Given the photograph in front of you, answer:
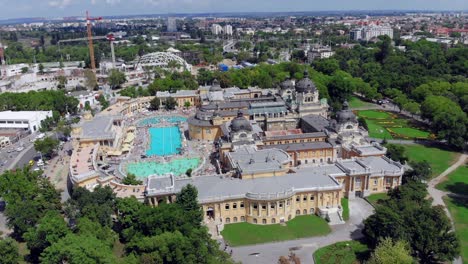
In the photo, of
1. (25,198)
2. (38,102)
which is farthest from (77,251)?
(38,102)

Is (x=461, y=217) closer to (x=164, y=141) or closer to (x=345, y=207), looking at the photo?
(x=345, y=207)

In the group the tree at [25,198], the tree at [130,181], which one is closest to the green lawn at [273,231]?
the tree at [130,181]

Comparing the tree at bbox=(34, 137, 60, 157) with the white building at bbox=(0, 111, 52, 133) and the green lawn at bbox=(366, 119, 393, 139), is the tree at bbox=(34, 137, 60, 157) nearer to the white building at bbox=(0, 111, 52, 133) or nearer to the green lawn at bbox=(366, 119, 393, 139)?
the white building at bbox=(0, 111, 52, 133)

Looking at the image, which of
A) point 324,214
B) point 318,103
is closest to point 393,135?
point 318,103

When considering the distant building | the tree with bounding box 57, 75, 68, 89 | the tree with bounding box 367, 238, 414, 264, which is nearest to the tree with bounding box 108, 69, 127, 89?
the tree with bounding box 57, 75, 68, 89

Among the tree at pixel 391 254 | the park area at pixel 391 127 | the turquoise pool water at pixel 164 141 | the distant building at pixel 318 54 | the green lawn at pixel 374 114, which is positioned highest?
the distant building at pixel 318 54

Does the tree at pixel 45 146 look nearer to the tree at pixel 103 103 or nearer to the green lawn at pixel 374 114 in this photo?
the tree at pixel 103 103
